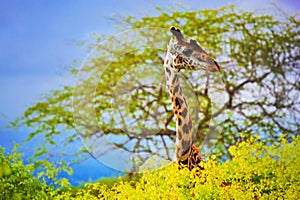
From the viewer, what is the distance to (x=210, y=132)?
98.7 inches

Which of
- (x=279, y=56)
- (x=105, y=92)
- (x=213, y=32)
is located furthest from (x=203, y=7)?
(x=105, y=92)

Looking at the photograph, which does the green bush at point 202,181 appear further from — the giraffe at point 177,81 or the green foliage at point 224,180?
the giraffe at point 177,81

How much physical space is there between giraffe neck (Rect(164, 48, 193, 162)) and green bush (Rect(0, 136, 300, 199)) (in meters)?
0.13

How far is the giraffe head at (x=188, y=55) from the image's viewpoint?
1.98m

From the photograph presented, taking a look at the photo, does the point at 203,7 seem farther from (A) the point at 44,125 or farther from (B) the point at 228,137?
(A) the point at 44,125

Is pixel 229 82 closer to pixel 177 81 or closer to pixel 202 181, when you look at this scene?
pixel 177 81

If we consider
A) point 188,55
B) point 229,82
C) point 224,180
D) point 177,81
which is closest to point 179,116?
point 177,81

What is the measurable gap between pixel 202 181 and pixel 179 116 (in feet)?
1.44

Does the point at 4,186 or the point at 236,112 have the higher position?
the point at 236,112

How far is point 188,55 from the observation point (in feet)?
6.71

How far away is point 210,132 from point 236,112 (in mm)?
1619

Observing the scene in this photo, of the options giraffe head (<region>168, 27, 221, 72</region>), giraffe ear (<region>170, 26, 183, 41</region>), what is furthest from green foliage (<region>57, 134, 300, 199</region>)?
giraffe ear (<region>170, 26, 183, 41</region>)

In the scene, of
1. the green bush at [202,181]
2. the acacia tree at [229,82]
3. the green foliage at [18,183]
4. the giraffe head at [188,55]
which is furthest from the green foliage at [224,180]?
the acacia tree at [229,82]

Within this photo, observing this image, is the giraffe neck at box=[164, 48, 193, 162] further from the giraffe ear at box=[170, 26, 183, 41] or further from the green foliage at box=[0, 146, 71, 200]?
the green foliage at box=[0, 146, 71, 200]
